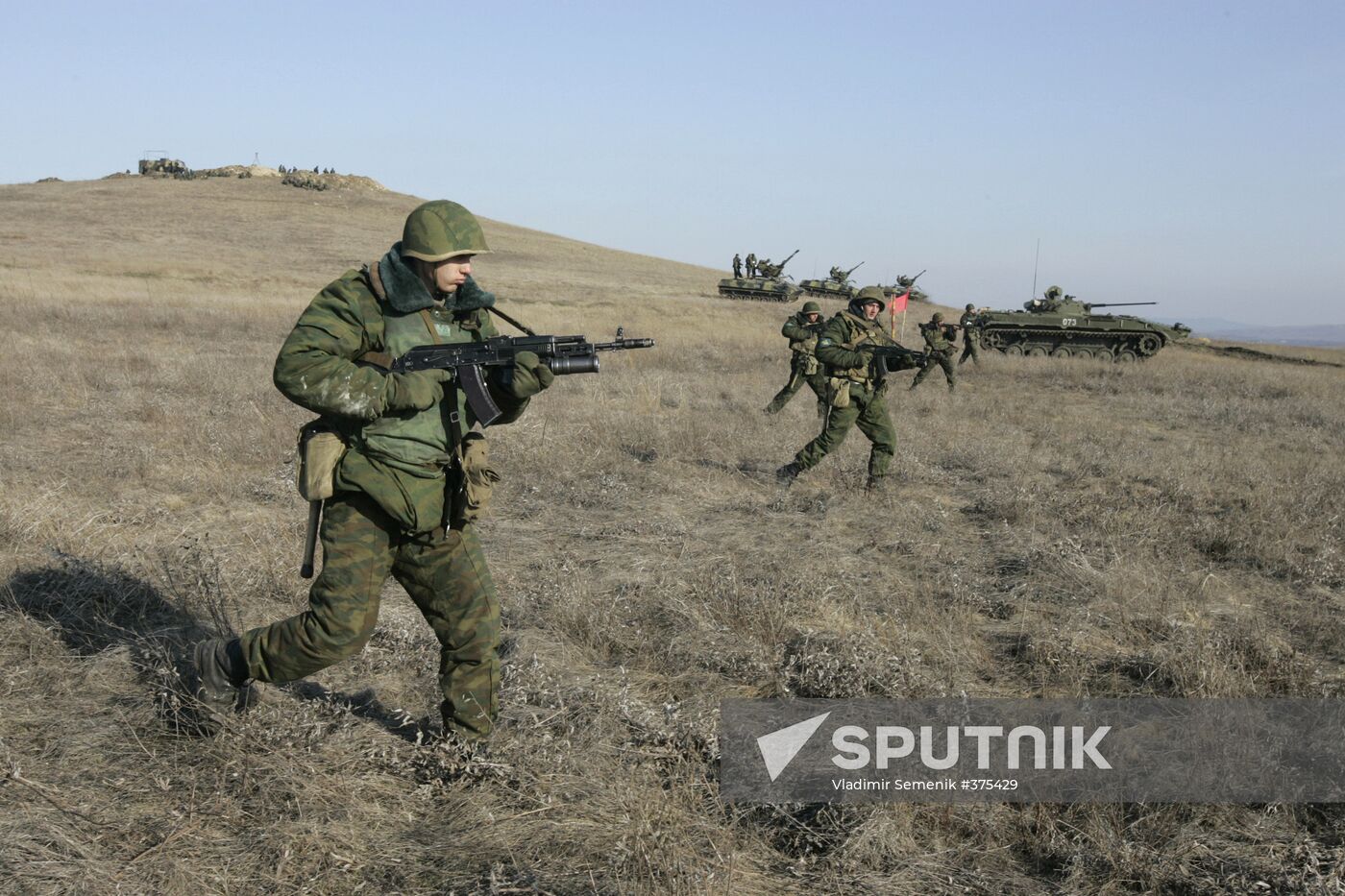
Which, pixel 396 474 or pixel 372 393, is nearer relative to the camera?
pixel 372 393

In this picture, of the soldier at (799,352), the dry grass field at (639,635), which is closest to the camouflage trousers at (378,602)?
the dry grass field at (639,635)

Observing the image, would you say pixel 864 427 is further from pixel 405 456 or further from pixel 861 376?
pixel 405 456

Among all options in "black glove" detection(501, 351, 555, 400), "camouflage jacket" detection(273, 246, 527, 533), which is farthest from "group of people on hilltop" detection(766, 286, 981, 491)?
"camouflage jacket" detection(273, 246, 527, 533)

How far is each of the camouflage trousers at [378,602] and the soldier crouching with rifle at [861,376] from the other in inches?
200

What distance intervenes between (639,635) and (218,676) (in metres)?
1.83

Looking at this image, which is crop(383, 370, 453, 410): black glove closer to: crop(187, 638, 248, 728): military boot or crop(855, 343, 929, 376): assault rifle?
crop(187, 638, 248, 728): military boot

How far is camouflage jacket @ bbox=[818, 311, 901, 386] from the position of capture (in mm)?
7816

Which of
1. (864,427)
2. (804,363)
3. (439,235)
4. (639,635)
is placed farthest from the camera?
(804,363)

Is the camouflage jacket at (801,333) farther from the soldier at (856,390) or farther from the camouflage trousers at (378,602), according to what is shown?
the camouflage trousers at (378,602)

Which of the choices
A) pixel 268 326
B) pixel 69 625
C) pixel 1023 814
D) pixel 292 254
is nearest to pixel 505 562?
pixel 69 625

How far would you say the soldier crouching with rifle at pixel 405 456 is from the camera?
3.03 m

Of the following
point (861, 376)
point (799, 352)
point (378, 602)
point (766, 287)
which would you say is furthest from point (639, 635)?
point (766, 287)

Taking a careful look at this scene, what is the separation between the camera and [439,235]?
3068mm

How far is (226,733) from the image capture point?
3.19m
